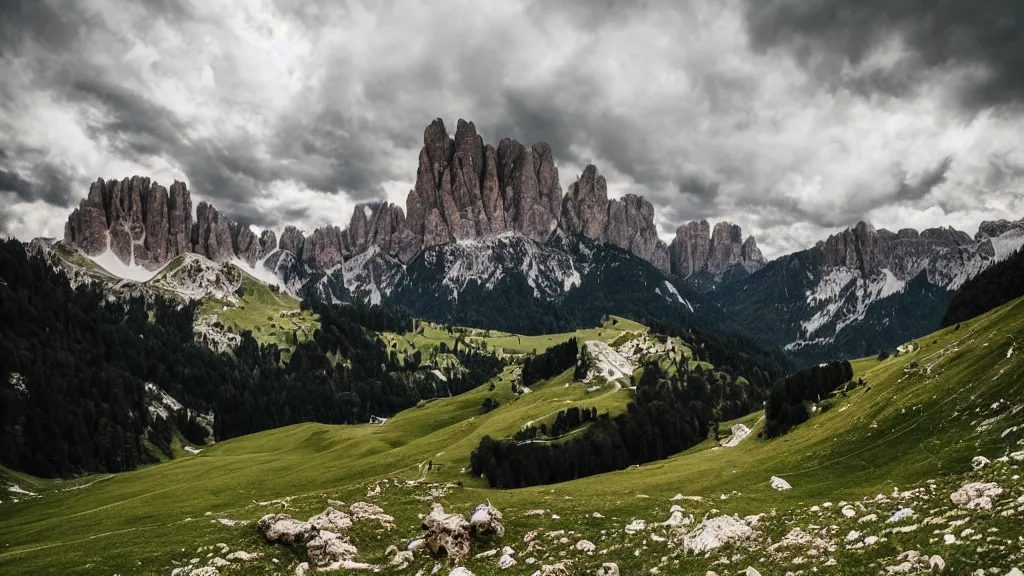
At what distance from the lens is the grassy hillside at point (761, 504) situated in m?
21.9

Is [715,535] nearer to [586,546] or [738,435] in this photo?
[586,546]

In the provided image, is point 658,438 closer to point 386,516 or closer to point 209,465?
point 386,516

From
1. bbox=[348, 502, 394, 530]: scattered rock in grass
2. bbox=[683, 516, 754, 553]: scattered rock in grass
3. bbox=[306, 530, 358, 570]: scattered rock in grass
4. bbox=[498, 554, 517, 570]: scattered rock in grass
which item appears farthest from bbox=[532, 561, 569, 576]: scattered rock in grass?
bbox=[348, 502, 394, 530]: scattered rock in grass

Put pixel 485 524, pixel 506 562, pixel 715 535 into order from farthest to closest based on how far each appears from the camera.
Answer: pixel 485 524 < pixel 506 562 < pixel 715 535

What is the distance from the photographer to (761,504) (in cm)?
4216

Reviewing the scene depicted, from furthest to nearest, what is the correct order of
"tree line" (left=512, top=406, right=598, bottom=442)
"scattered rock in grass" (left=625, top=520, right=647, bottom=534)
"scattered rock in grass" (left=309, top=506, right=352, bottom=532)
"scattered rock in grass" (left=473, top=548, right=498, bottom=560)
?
1. "tree line" (left=512, top=406, right=598, bottom=442)
2. "scattered rock in grass" (left=309, top=506, right=352, bottom=532)
3. "scattered rock in grass" (left=625, top=520, right=647, bottom=534)
4. "scattered rock in grass" (left=473, top=548, right=498, bottom=560)

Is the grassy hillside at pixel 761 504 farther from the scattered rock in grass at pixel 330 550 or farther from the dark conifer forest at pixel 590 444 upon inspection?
the dark conifer forest at pixel 590 444

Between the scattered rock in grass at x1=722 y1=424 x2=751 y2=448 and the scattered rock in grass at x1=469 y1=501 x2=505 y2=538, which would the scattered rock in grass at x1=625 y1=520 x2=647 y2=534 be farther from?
the scattered rock in grass at x1=722 y1=424 x2=751 y2=448

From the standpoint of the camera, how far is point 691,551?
1054 inches

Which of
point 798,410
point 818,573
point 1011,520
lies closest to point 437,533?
point 818,573

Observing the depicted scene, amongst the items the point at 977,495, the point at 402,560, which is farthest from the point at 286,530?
the point at 977,495

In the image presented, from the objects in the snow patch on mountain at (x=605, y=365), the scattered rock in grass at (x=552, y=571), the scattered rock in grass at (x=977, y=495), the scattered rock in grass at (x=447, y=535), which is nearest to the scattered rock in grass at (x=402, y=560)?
the scattered rock in grass at (x=447, y=535)

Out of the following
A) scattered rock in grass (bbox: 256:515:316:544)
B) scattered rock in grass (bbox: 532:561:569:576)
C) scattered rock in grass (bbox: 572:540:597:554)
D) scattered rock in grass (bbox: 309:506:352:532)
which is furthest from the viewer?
scattered rock in grass (bbox: 309:506:352:532)

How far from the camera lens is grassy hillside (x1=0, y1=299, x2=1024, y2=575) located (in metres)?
21.9
